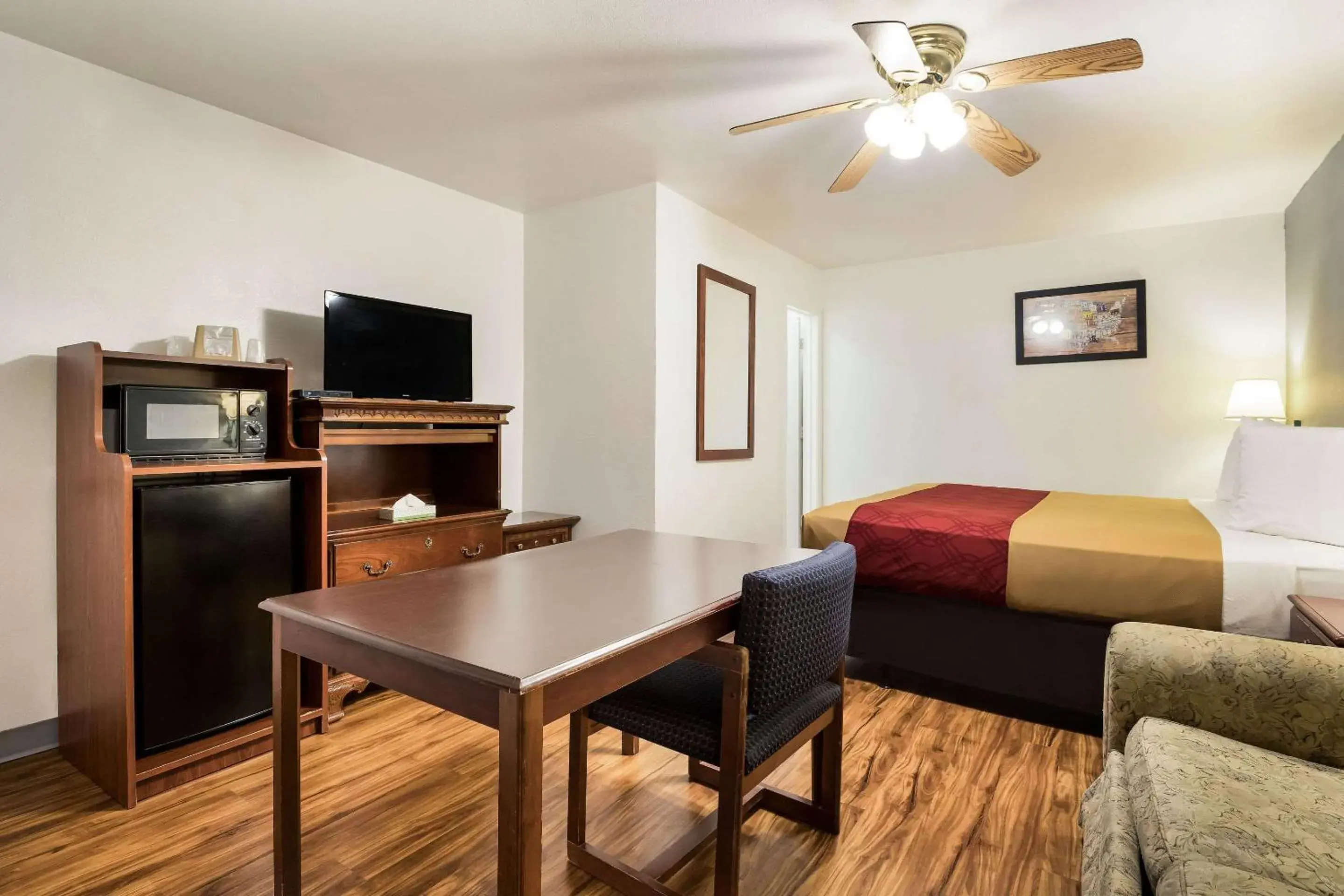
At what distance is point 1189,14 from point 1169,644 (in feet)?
6.39

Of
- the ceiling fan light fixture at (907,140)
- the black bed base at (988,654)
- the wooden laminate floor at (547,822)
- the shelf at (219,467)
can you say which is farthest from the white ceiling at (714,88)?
the wooden laminate floor at (547,822)

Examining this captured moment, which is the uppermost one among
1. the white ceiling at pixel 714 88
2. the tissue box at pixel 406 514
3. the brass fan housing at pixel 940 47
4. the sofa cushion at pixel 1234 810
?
the white ceiling at pixel 714 88

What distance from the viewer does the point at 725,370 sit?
423 cm

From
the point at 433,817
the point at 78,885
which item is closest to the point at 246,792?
the point at 78,885

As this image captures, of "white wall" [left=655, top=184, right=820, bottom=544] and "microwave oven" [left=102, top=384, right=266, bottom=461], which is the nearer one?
"microwave oven" [left=102, top=384, right=266, bottom=461]

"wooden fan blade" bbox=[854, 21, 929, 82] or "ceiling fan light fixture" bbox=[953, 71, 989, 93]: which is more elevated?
"ceiling fan light fixture" bbox=[953, 71, 989, 93]

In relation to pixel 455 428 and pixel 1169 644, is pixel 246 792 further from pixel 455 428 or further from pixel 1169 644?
pixel 1169 644

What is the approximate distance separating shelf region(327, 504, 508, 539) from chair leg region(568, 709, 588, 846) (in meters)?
1.39

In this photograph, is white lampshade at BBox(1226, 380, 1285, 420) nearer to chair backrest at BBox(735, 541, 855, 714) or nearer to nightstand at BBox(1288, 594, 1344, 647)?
nightstand at BBox(1288, 594, 1344, 647)

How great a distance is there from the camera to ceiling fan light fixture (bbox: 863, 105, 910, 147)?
205 centimetres

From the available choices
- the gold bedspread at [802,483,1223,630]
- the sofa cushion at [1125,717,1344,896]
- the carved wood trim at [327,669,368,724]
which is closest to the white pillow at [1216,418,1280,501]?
the gold bedspread at [802,483,1223,630]

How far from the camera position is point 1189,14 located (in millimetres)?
2090

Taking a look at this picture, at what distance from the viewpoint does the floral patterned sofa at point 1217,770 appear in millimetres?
1042

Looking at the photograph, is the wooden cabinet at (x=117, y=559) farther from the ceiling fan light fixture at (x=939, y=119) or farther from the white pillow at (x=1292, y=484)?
the white pillow at (x=1292, y=484)
